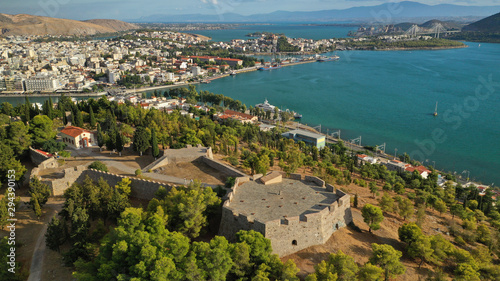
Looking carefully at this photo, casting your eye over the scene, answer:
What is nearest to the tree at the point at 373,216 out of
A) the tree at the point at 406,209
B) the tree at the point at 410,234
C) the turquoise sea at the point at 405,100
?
the tree at the point at 410,234

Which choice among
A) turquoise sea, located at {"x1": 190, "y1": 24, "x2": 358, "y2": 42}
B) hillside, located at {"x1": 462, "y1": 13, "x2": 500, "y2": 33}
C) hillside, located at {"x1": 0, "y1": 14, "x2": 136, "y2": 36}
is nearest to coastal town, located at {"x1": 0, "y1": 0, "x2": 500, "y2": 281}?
hillside, located at {"x1": 462, "y1": 13, "x2": 500, "y2": 33}

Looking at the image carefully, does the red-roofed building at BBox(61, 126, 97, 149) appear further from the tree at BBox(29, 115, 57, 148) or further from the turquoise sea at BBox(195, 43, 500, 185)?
the turquoise sea at BBox(195, 43, 500, 185)

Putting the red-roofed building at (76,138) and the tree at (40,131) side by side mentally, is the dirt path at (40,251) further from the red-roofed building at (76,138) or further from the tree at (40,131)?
the tree at (40,131)

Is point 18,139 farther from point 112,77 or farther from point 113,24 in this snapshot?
point 113,24

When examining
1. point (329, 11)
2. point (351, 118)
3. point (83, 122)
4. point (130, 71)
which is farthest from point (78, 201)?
point (329, 11)

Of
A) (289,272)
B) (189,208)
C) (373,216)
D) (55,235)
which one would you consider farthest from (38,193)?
(373,216)

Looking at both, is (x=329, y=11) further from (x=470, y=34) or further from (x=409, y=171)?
(x=409, y=171)
